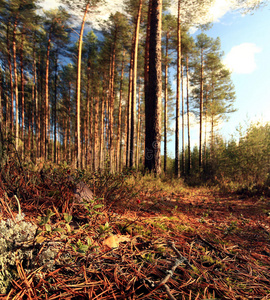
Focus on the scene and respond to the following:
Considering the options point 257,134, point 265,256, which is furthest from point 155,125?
point 265,256

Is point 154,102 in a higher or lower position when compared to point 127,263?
higher

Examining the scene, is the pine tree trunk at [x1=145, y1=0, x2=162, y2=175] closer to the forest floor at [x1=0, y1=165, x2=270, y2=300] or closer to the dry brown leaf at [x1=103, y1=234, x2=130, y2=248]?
the forest floor at [x1=0, y1=165, x2=270, y2=300]

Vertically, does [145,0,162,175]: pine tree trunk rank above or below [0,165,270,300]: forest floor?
above

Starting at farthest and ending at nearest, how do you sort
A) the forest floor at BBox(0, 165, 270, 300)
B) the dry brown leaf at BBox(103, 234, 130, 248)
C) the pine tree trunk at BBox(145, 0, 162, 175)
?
the pine tree trunk at BBox(145, 0, 162, 175), the dry brown leaf at BBox(103, 234, 130, 248), the forest floor at BBox(0, 165, 270, 300)

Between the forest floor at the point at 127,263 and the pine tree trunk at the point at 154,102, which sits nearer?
the forest floor at the point at 127,263

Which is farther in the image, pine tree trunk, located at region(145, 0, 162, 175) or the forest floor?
pine tree trunk, located at region(145, 0, 162, 175)

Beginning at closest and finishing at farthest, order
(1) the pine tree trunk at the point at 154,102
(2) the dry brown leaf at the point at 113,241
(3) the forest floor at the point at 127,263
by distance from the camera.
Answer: (3) the forest floor at the point at 127,263 < (2) the dry brown leaf at the point at 113,241 < (1) the pine tree trunk at the point at 154,102

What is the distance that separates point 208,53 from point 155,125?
17.2 metres

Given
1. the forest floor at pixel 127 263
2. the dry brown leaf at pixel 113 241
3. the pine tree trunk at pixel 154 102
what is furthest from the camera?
the pine tree trunk at pixel 154 102

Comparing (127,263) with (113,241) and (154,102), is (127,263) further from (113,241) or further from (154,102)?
(154,102)

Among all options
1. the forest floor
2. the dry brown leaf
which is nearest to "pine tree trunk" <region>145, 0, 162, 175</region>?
the forest floor

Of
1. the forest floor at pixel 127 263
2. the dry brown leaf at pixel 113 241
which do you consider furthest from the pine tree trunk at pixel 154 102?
the dry brown leaf at pixel 113 241

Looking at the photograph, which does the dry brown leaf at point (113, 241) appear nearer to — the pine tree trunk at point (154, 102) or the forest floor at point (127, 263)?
the forest floor at point (127, 263)

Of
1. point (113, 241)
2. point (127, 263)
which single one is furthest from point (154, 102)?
point (127, 263)
